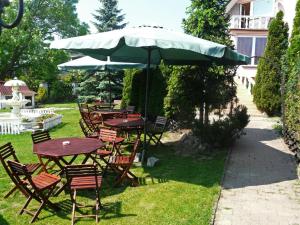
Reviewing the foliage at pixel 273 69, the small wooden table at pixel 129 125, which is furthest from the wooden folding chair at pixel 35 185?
the foliage at pixel 273 69

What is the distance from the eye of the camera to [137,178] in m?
7.62

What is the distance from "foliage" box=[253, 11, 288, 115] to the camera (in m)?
Answer: 16.6

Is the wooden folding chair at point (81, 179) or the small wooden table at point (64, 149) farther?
the small wooden table at point (64, 149)

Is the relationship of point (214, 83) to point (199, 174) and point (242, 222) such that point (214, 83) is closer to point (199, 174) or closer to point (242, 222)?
point (199, 174)

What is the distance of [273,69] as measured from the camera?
54.9ft

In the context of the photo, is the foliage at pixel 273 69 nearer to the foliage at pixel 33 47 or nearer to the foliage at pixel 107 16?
the foliage at pixel 107 16

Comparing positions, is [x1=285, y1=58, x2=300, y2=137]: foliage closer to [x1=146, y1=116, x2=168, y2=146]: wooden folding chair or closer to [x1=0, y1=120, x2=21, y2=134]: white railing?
[x1=146, y1=116, x2=168, y2=146]: wooden folding chair

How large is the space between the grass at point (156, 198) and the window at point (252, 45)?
21.6 m

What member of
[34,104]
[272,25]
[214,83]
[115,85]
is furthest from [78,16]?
[214,83]

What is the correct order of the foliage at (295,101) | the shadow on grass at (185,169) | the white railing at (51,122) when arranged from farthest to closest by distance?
the white railing at (51,122) → the foliage at (295,101) → the shadow on grass at (185,169)

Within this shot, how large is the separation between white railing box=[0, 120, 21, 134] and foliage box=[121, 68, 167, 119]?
188 inches

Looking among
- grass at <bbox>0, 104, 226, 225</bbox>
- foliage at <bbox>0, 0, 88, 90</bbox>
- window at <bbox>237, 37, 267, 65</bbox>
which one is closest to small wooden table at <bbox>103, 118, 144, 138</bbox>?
grass at <bbox>0, 104, 226, 225</bbox>

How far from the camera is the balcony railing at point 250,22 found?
94.9ft

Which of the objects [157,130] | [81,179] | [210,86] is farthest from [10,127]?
[81,179]
